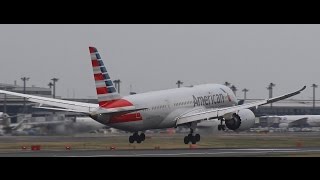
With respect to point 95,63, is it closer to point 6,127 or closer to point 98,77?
point 98,77

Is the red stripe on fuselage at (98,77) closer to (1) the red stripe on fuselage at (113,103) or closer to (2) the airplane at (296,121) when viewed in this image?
(1) the red stripe on fuselage at (113,103)

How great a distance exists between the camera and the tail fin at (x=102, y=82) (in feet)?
193

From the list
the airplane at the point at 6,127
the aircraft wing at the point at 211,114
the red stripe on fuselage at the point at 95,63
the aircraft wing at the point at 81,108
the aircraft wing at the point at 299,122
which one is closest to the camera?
the aircraft wing at the point at 81,108

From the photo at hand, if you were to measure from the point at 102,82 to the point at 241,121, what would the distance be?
40.0ft

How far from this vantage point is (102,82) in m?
59.4

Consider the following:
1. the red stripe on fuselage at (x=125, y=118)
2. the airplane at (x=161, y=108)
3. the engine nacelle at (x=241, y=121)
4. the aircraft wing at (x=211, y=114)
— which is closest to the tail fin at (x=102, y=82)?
the airplane at (x=161, y=108)

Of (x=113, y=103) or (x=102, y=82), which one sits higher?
(x=102, y=82)

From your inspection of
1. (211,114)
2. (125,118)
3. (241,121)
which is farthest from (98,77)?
(241,121)

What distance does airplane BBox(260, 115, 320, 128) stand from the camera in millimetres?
121688

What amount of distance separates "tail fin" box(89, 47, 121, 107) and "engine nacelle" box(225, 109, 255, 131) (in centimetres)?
1006

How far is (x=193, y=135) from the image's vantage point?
63094 mm

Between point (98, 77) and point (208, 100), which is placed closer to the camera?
point (98, 77)
